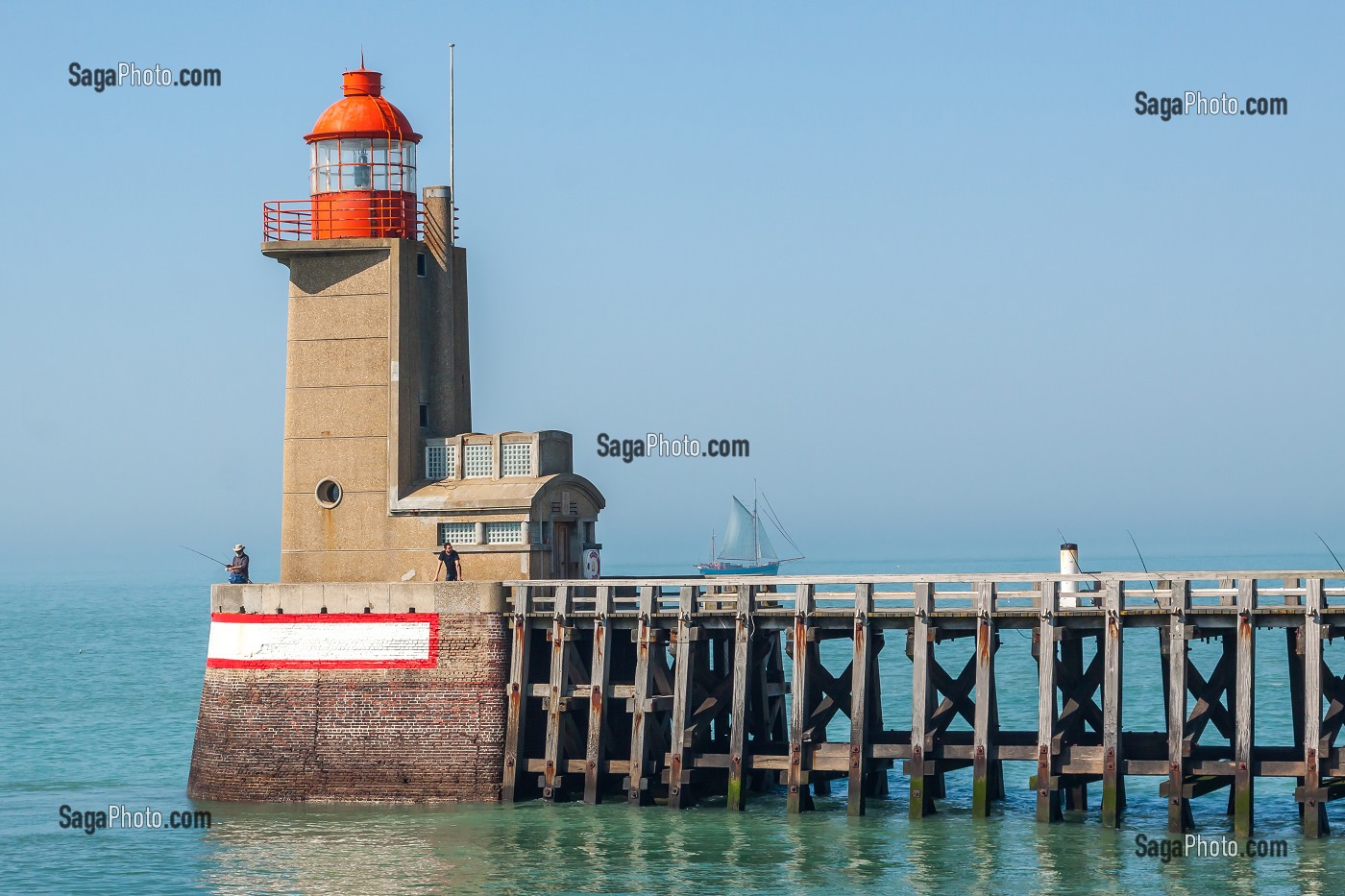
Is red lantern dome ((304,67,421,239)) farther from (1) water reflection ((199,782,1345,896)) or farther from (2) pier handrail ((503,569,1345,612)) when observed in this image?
(1) water reflection ((199,782,1345,896))

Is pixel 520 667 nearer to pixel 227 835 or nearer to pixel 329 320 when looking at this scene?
pixel 227 835

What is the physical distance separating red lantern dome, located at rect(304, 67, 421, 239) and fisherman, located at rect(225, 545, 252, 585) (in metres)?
6.10

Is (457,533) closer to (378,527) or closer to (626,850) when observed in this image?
(378,527)

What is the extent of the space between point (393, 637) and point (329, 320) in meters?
6.34

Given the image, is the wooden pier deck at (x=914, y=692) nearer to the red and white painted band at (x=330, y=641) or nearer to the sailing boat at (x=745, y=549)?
the red and white painted band at (x=330, y=641)

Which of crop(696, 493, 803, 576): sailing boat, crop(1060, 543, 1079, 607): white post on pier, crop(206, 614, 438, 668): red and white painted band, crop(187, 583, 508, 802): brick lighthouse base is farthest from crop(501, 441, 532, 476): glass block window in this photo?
crop(696, 493, 803, 576): sailing boat

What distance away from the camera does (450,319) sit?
35250 mm

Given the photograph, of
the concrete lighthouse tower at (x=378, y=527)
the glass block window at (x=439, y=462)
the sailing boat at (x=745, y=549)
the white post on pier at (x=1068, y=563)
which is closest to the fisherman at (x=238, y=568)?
the concrete lighthouse tower at (x=378, y=527)

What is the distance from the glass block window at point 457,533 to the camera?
33344 millimetres

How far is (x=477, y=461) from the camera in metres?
34.2

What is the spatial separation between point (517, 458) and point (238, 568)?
5500mm

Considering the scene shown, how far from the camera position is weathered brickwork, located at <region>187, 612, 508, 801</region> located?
31.3 metres

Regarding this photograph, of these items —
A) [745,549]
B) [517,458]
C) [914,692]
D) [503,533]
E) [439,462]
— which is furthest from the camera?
[745,549]

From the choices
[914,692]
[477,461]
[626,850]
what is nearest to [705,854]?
[626,850]
